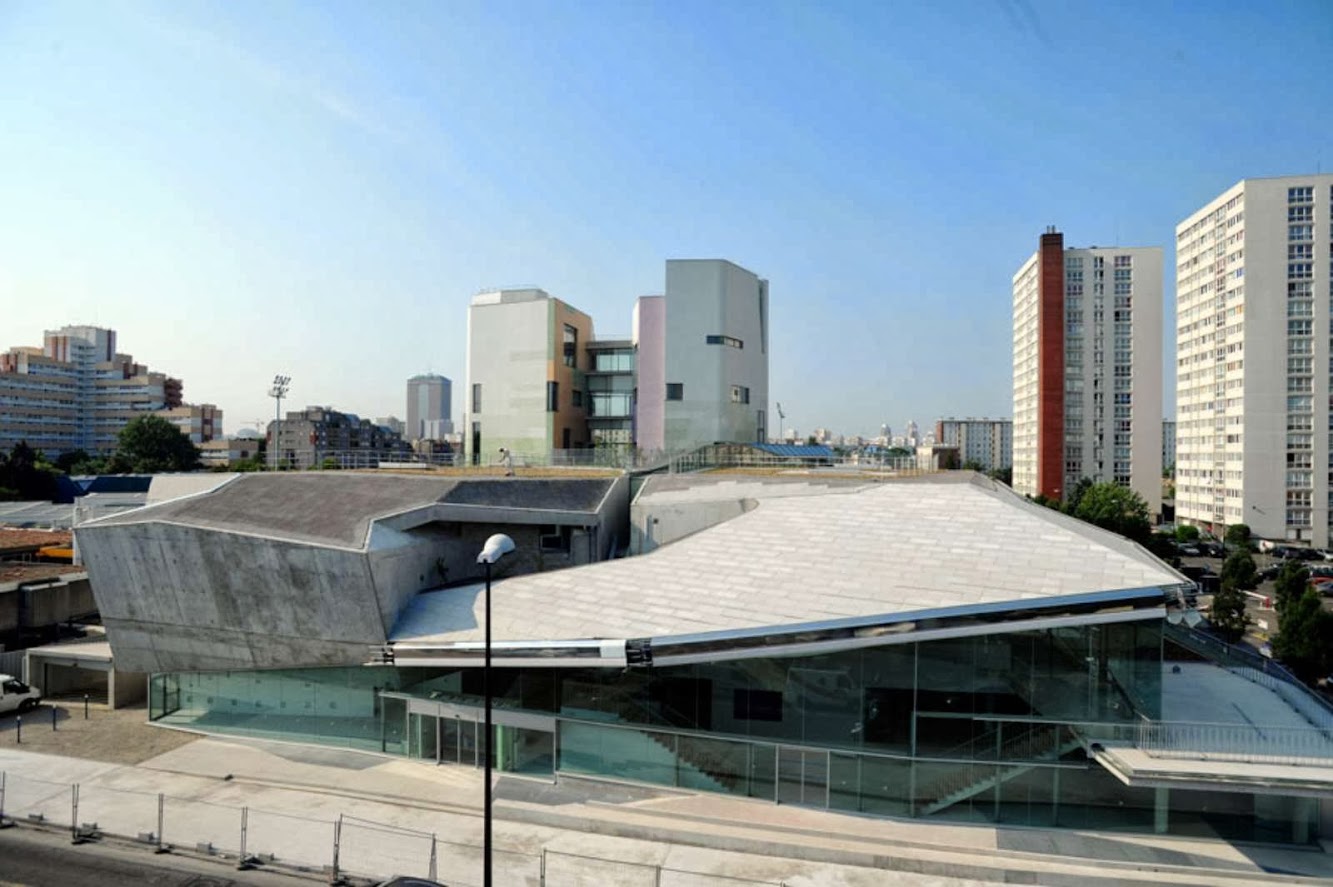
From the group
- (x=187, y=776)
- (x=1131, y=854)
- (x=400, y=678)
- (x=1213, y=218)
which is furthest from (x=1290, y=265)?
(x=187, y=776)

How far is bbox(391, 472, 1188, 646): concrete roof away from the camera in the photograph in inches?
684

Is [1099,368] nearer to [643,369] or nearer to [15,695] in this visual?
[643,369]

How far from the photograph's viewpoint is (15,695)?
82.0 feet

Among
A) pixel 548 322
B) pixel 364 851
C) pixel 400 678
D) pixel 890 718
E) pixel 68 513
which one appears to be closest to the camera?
pixel 364 851

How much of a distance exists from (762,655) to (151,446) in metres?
123

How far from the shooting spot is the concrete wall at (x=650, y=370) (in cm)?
4388

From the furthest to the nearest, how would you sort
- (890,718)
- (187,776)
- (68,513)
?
(68,513)
(187,776)
(890,718)

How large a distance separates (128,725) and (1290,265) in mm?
97213

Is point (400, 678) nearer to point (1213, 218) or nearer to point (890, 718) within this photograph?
point (890, 718)

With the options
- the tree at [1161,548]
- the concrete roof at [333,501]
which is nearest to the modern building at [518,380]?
the concrete roof at [333,501]

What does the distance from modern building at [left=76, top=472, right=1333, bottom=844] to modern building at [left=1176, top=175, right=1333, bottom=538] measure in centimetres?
6582

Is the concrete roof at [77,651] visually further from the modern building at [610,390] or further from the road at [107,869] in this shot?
the modern building at [610,390]

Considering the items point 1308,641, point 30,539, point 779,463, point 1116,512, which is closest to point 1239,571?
point 1116,512

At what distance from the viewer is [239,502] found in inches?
984
